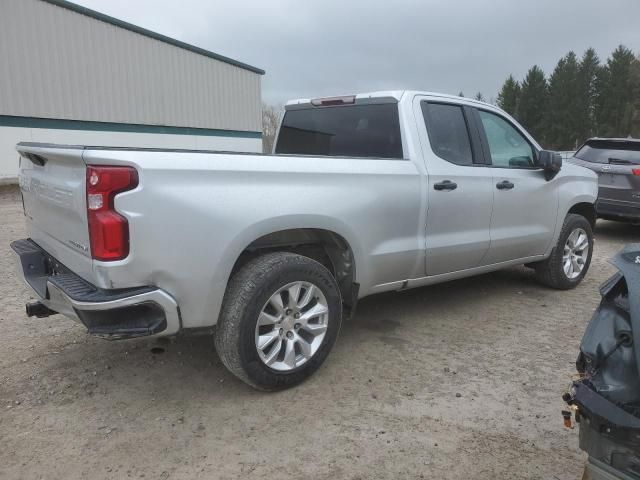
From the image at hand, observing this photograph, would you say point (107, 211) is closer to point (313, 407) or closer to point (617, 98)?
point (313, 407)

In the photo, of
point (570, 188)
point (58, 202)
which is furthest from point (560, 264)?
point (58, 202)

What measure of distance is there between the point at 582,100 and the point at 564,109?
→ 224cm

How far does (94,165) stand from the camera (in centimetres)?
249

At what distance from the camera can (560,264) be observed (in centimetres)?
534

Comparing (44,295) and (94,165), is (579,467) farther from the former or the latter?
(44,295)

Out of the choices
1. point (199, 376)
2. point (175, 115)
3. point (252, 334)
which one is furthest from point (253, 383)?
point (175, 115)

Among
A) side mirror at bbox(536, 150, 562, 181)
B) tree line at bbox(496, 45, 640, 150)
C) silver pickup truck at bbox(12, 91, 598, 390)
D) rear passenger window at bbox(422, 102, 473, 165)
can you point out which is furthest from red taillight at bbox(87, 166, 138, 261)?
tree line at bbox(496, 45, 640, 150)

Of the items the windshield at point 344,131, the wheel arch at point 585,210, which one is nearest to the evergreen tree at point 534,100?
the wheel arch at point 585,210

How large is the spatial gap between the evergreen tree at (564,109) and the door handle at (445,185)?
205ft

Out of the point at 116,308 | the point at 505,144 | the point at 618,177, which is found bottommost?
the point at 116,308

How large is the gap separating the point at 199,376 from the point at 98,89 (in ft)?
53.5

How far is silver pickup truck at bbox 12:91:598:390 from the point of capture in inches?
100

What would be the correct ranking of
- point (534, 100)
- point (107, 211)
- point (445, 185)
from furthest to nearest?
point (534, 100), point (445, 185), point (107, 211)

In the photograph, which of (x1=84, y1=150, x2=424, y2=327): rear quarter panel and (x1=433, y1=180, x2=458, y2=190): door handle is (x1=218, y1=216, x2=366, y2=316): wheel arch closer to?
(x1=84, y1=150, x2=424, y2=327): rear quarter panel
